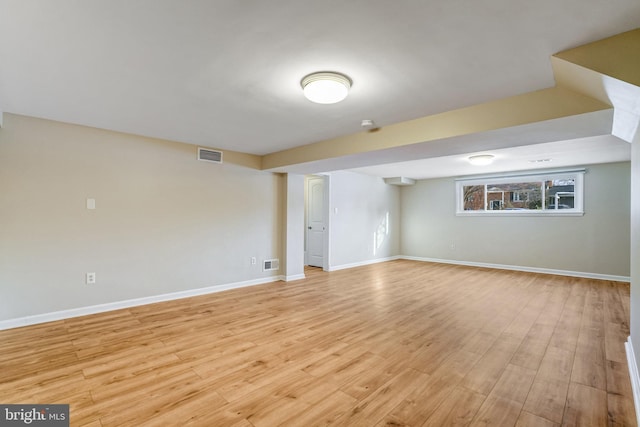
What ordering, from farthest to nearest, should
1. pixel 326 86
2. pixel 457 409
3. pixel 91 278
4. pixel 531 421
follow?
pixel 91 278 < pixel 326 86 < pixel 457 409 < pixel 531 421

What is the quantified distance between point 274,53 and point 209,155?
300 centimetres

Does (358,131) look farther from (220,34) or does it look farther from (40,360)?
(40,360)

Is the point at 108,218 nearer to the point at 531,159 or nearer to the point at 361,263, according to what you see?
the point at 361,263

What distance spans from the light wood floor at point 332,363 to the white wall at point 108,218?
1.34 feet

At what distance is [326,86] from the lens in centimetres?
A: 222

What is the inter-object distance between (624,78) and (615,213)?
560 cm

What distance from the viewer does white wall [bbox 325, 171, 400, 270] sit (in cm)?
668

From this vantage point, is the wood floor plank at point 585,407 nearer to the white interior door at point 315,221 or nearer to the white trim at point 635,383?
the white trim at point 635,383

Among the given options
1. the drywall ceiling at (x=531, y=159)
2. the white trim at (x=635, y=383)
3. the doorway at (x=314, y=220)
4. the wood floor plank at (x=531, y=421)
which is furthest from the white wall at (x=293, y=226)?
the white trim at (x=635, y=383)

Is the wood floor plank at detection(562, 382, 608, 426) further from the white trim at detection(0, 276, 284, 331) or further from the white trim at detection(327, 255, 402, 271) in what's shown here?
the white trim at detection(327, 255, 402, 271)

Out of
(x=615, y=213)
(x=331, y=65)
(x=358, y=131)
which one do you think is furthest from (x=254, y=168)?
(x=615, y=213)

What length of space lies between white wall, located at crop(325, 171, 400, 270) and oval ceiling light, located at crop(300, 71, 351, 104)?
4233 mm

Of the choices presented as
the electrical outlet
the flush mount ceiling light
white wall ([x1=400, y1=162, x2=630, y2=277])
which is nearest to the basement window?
white wall ([x1=400, y1=162, x2=630, y2=277])

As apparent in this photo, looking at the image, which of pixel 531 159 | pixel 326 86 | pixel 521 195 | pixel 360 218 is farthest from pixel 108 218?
pixel 521 195
